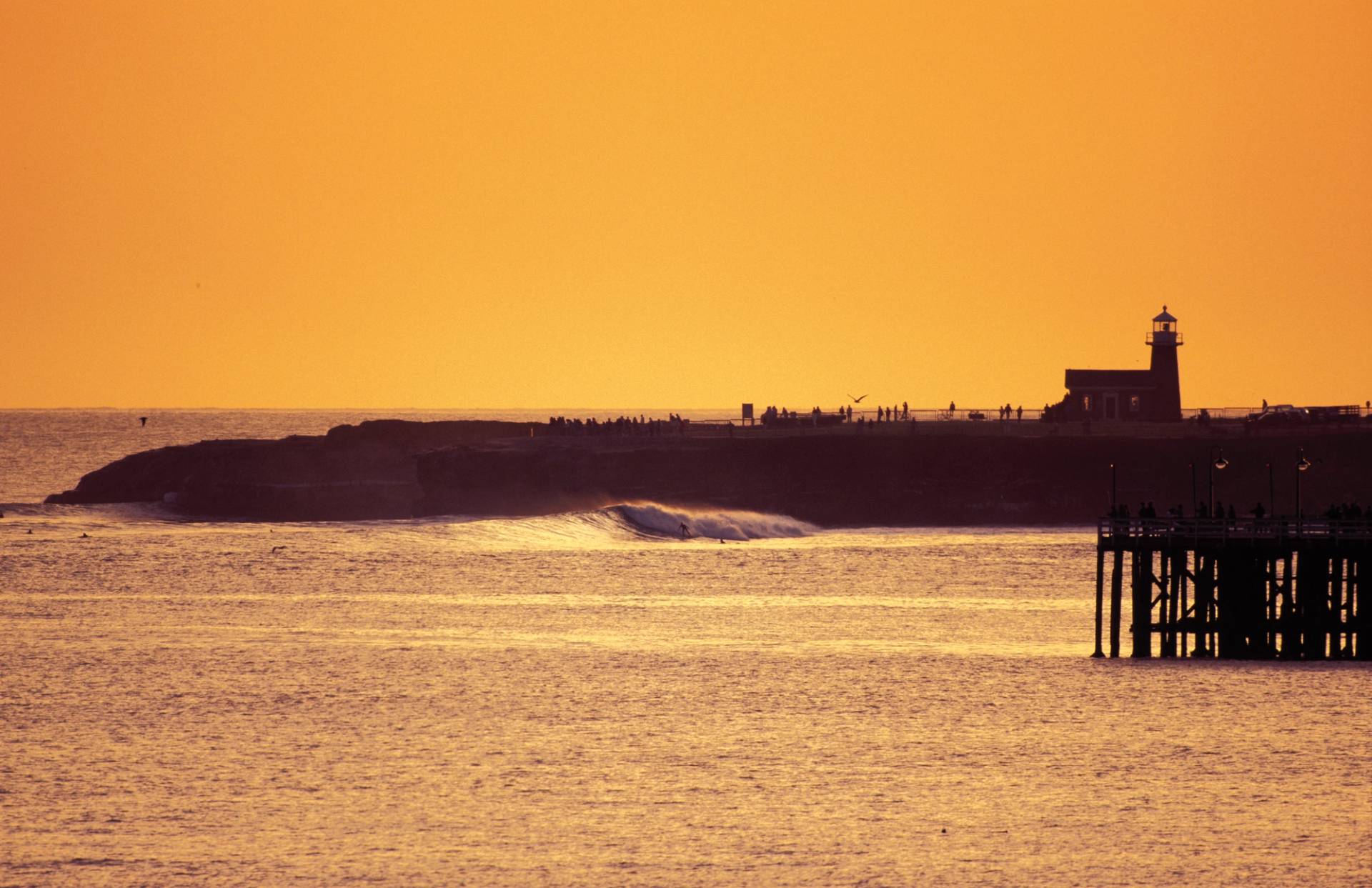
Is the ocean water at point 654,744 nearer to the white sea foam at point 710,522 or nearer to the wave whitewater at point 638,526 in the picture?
the wave whitewater at point 638,526

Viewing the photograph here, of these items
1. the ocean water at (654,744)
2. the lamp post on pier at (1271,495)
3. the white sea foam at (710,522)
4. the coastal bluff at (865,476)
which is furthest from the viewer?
the coastal bluff at (865,476)

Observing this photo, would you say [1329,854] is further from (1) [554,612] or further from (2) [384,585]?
(2) [384,585]

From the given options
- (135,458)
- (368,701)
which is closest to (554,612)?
(368,701)

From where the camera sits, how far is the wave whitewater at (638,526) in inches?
3654

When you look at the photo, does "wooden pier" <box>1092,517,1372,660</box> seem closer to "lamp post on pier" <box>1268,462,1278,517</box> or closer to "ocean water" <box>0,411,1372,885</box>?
"lamp post on pier" <box>1268,462,1278,517</box>

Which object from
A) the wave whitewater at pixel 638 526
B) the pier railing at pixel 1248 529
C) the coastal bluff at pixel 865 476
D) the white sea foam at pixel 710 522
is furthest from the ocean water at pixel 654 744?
the coastal bluff at pixel 865 476

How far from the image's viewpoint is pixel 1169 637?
1914 inches

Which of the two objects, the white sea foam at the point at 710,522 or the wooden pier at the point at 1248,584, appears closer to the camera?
the wooden pier at the point at 1248,584

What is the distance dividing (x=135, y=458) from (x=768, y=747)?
9657 cm

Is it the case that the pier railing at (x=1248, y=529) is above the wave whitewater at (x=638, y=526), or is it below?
above

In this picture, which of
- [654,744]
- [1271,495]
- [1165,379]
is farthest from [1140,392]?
[654,744]

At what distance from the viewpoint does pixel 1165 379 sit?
11306 cm

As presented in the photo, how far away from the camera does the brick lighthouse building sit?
112625 millimetres

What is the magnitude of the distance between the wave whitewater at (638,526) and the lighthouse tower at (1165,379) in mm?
26557
